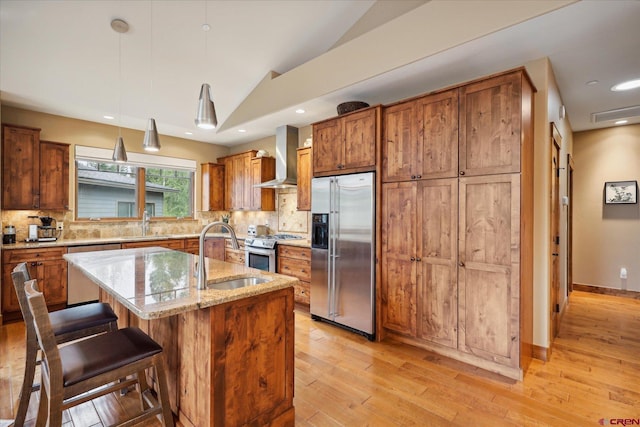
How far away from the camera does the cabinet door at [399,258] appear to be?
302cm

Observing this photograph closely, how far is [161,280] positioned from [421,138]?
2.56 m

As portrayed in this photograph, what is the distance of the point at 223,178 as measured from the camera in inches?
247

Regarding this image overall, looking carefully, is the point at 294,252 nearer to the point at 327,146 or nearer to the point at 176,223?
the point at 327,146

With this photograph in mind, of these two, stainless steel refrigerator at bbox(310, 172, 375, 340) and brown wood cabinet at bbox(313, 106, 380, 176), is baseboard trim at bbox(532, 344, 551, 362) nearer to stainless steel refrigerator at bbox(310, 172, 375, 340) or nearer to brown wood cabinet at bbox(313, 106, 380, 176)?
stainless steel refrigerator at bbox(310, 172, 375, 340)

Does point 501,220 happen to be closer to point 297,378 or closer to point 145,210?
point 297,378

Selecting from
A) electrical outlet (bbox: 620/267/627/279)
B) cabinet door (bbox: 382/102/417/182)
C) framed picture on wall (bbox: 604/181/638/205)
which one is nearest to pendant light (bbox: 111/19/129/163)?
cabinet door (bbox: 382/102/417/182)

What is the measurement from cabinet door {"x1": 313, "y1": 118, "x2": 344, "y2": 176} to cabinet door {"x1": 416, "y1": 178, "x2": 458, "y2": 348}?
1097 millimetres

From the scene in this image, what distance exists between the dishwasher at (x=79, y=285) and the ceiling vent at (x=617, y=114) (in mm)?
7223

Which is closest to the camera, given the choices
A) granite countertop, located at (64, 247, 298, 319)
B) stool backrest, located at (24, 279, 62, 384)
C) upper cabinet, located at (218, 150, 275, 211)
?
stool backrest, located at (24, 279, 62, 384)

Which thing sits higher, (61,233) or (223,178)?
(223,178)

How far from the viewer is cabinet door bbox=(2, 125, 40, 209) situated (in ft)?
12.7

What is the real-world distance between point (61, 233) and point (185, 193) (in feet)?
6.78

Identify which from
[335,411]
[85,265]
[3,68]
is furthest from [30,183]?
[335,411]

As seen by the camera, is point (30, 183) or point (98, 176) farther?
point (98, 176)
